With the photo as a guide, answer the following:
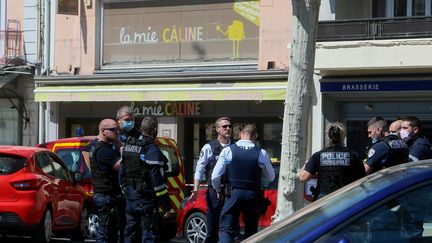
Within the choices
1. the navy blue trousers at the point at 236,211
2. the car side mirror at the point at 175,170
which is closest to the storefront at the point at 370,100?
the car side mirror at the point at 175,170

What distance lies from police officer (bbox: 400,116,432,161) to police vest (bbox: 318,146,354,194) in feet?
6.98

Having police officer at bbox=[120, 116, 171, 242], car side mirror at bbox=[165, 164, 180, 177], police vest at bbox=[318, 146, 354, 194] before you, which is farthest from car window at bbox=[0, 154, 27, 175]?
police vest at bbox=[318, 146, 354, 194]

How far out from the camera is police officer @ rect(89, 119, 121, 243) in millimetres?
8094

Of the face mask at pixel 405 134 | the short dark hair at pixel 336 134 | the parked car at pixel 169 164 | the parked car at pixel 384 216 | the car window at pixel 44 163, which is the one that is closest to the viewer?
the parked car at pixel 384 216

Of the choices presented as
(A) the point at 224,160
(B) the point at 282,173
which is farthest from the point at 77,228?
(B) the point at 282,173

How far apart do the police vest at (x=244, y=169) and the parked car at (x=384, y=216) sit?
14.6ft

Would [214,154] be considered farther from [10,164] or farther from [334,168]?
[10,164]

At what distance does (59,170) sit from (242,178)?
184 inches

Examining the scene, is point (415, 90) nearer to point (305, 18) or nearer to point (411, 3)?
point (411, 3)

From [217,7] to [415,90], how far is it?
18.0ft

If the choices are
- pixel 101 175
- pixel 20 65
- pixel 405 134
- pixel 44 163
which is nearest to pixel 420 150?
pixel 405 134

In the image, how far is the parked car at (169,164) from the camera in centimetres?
1241

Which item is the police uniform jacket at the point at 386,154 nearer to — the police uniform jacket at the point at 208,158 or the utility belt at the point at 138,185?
the police uniform jacket at the point at 208,158

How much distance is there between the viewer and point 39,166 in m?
11.2
